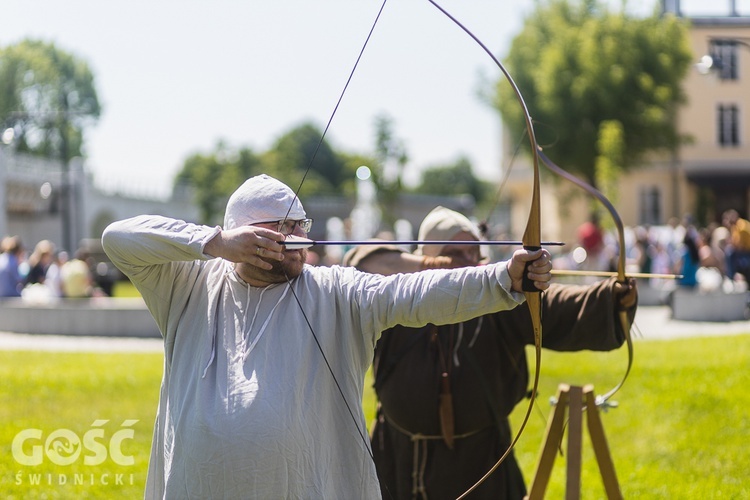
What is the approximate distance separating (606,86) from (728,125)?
6.88 meters

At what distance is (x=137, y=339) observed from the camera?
12820mm

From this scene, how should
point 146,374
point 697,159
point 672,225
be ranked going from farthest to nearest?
point 697,159
point 672,225
point 146,374

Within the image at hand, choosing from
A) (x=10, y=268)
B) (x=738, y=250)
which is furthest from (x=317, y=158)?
(x=738, y=250)

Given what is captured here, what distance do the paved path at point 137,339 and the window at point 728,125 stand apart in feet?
73.1

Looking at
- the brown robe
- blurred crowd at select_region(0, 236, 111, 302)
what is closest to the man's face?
the brown robe

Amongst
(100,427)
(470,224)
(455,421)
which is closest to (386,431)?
(455,421)

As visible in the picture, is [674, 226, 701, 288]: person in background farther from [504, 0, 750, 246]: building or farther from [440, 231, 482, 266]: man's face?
[504, 0, 750, 246]: building

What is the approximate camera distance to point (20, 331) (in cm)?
1351

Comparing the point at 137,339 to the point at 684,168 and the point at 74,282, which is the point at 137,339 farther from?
the point at 684,168

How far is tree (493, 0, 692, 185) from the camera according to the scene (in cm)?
3002

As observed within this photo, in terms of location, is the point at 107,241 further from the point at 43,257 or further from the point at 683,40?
the point at 683,40

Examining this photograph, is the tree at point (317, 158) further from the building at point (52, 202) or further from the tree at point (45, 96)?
the tree at point (45, 96)

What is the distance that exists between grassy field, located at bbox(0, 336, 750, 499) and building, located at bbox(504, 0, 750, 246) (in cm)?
2325

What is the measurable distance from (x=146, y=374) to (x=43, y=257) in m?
8.88
